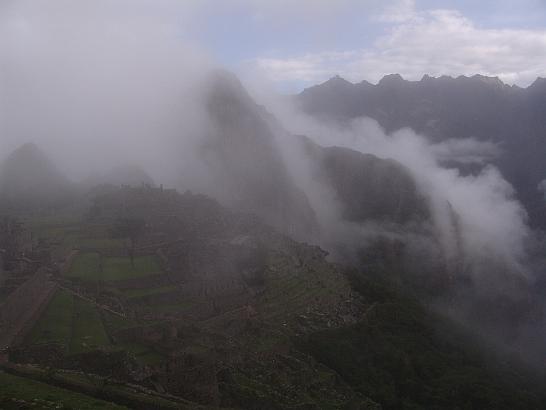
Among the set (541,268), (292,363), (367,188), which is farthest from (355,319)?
(541,268)

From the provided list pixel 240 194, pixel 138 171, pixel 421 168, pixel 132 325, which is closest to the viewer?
pixel 132 325

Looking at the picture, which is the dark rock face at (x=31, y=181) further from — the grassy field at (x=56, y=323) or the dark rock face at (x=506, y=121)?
the dark rock face at (x=506, y=121)

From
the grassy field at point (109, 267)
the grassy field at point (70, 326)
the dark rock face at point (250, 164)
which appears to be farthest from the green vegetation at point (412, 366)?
the dark rock face at point (250, 164)

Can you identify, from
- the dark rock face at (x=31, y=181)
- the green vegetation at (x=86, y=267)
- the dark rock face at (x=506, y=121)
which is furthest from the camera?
the dark rock face at (x=506, y=121)

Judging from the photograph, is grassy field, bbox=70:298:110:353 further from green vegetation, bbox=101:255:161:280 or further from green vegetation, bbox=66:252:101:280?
green vegetation, bbox=101:255:161:280

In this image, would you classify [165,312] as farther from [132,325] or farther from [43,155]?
[43,155]

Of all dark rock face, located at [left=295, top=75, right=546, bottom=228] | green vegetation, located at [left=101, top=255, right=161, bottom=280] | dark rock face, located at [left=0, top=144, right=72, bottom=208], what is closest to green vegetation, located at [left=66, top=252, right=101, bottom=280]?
green vegetation, located at [left=101, top=255, right=161, bottom=280]

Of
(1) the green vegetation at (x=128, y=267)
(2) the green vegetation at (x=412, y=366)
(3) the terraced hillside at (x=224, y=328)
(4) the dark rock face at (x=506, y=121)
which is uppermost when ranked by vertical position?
(4) the dark rock face at (x=506, y=121)
